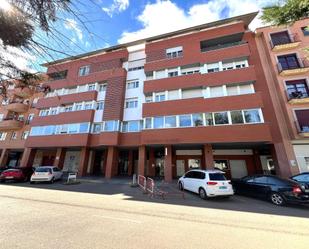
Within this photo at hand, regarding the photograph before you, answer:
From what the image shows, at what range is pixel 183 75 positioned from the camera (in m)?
19.4

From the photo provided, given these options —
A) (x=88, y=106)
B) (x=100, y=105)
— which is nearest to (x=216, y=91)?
(x=100, y=105)

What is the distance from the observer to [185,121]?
1759 centimetres

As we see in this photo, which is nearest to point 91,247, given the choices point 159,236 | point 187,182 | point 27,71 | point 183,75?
point 159,236

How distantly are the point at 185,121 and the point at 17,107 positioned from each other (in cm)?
3048

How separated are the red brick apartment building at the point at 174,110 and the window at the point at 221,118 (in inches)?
3.7

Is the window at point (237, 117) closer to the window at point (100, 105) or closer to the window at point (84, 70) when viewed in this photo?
the window at point (100, 105)

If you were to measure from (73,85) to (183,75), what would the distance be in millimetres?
16832

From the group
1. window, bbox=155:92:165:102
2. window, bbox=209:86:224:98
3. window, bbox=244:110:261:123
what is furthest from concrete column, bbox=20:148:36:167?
window, bbox=244:110:261:123

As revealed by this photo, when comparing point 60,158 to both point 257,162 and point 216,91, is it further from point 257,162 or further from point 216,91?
point 257,162

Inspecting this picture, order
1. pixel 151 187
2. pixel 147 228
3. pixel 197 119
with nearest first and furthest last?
1. pixel 147 228
2. pixel 151 187
3. pixel 197 119

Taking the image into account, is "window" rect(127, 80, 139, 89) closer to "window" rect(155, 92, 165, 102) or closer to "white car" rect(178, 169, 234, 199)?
"window" rect(155, 92, 165, 102)

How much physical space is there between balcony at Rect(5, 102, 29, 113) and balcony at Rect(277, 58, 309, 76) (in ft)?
128

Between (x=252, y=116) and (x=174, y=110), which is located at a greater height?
(x=174, y=110)

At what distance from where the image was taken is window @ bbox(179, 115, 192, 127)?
17422mm
